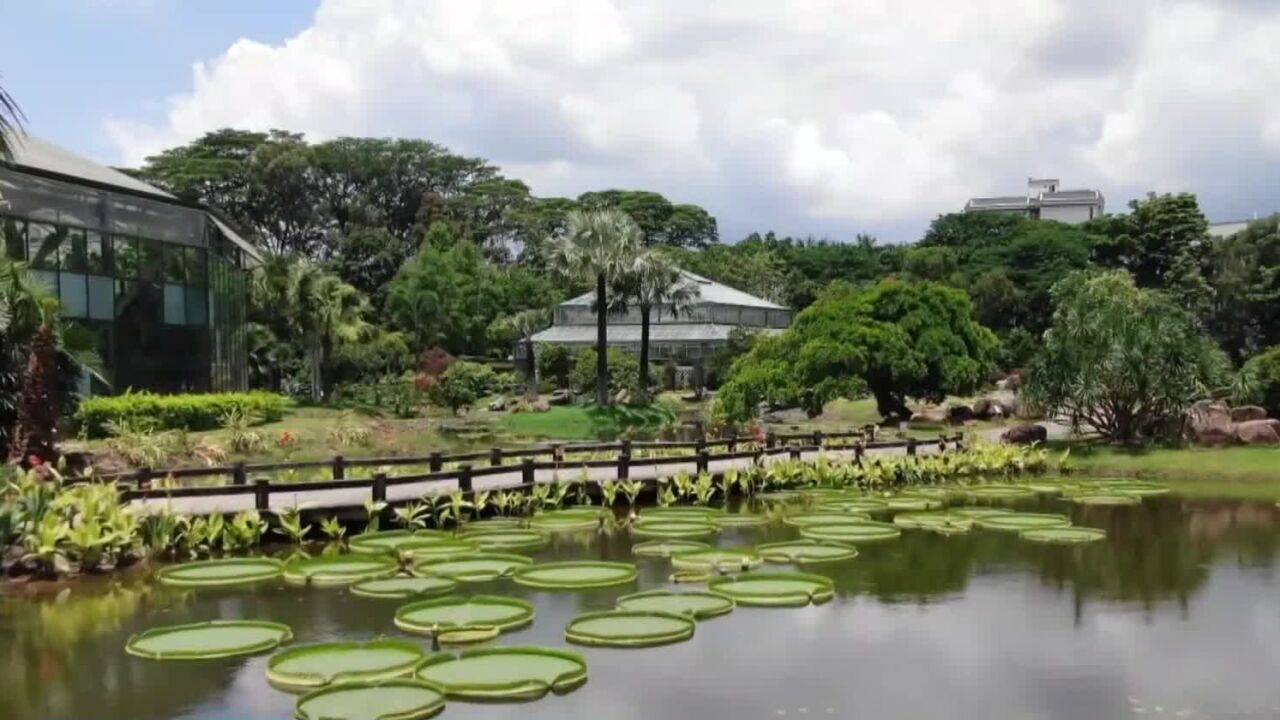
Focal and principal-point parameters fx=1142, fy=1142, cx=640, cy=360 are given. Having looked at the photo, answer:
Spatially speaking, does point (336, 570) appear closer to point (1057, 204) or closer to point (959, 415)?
point (959, 415)

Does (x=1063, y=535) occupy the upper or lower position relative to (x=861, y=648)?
upper

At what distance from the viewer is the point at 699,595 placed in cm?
1241

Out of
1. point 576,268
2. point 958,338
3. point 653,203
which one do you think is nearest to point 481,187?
point 653,203

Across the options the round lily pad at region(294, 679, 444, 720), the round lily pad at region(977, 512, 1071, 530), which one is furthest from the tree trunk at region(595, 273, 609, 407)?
the round lily pad at region(294, 679, 444, 720)

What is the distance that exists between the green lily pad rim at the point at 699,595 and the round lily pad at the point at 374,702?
11.7ft

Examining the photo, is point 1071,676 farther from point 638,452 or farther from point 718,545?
point 638,452

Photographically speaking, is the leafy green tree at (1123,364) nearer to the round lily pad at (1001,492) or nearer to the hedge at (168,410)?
the round lily pad at (1001,492)

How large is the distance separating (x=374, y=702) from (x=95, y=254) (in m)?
26.3

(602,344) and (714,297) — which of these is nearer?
(602,344)

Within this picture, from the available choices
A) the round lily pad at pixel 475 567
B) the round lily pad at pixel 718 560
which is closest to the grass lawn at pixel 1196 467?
the round lily pad at pixel 718 560

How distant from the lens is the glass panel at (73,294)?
29.7 m

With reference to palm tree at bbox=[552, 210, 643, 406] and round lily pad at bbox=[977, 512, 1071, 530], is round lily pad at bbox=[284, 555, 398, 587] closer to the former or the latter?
round lily pad at bbox=[977, 512, 1071, 530]

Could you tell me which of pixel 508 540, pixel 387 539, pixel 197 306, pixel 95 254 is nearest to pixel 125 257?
pixel 95 254

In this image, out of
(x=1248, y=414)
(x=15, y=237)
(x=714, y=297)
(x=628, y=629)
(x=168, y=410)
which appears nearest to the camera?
(x=628, y=629)
